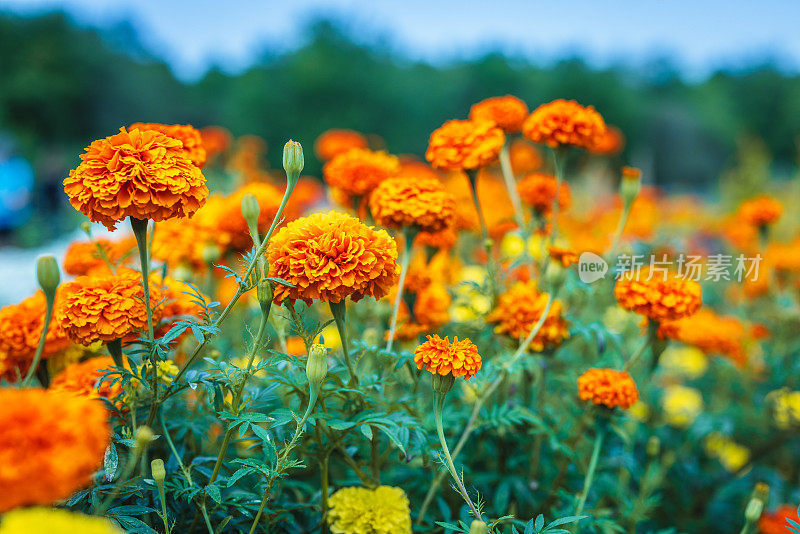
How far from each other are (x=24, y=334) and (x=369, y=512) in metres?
0.86

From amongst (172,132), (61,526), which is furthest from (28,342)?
(61,526)

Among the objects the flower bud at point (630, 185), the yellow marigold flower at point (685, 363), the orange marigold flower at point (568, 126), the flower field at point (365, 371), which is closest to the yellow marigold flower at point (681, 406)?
the flower field at point (365, 371)

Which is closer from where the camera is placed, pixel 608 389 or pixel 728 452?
pixel 608 389

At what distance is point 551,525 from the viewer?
1066mm

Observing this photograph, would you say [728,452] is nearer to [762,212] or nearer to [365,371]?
[762,212]

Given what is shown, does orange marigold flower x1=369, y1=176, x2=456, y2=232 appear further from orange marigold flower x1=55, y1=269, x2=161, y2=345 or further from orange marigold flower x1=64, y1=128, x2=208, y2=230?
orange marigold flower x1=55, y1=269, x2=161, y2=345

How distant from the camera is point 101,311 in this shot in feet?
3.52

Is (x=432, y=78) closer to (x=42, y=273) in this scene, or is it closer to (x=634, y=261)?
(x=634, y=261)

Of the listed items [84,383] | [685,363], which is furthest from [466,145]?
[685,363]

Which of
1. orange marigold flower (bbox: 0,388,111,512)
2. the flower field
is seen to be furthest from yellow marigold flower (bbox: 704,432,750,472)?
orange marigold flower (bbox: 0,388,111,512)

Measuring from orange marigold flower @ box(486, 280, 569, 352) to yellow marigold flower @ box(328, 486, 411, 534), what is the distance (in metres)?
0.51

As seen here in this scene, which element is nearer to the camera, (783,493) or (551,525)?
(551,525)

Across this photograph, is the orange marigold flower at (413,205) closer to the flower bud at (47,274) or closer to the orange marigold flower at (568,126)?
the orange marigold flower at (568,126)

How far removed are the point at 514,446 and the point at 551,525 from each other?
0.59m
